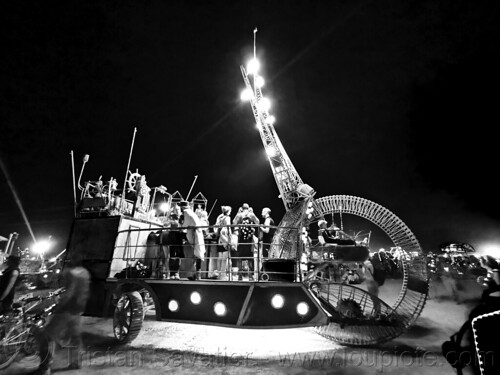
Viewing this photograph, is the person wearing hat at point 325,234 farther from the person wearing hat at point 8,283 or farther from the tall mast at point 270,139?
the tall mast at point 270,139

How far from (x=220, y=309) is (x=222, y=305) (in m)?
0.09

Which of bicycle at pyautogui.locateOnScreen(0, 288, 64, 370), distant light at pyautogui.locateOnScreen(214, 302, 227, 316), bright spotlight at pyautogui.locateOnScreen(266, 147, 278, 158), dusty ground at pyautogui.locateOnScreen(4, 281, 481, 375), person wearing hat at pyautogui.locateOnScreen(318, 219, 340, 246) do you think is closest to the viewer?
dusty ground at pyautogui.locateOnScreen(4, 281, 481, 375)

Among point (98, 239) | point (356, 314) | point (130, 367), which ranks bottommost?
point (130, 367)

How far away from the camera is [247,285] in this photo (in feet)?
15.9

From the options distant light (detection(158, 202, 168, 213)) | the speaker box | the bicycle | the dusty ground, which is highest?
distant light (detection(158, 202, 168, 213))

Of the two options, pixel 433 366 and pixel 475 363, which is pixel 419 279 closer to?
pixel 433 366

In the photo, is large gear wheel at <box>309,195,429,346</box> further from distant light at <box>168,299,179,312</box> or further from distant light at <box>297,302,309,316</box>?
distant light at <box>168,299,179,312</box>

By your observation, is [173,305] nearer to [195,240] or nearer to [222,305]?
[222,305]

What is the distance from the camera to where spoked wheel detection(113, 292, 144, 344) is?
5.77 meters

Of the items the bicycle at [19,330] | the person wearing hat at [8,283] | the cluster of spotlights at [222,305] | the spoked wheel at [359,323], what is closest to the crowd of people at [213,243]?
the cluster of spotlights at [222,305]

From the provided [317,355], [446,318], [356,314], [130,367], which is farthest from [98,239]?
[446,318]

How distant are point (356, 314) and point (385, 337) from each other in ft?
2.56

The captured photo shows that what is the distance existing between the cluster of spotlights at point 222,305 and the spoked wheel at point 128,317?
97cm

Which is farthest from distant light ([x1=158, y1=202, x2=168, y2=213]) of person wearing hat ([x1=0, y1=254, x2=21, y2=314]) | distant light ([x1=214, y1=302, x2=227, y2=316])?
distant light ([x1=214, y1=302, x2=227, y2=316])
